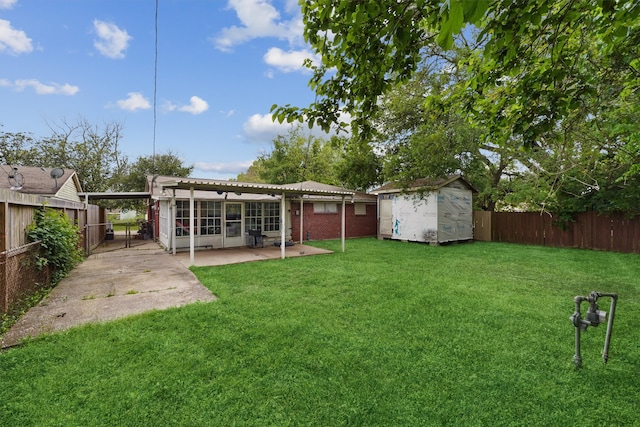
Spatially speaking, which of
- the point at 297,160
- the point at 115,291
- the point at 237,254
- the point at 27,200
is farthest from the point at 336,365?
the point at 297,160

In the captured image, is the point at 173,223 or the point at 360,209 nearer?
the point at 173,223

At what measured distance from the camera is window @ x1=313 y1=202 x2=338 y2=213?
1451 centimetres

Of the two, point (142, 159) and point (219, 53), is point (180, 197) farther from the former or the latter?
point (142, 159)

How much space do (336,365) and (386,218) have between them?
1251 cm

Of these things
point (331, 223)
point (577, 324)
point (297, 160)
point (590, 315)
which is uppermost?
point (297, 160)

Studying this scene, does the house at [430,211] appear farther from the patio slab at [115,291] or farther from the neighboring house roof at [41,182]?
the neighboring house roof at [41,182]

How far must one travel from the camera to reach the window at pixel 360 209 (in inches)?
625

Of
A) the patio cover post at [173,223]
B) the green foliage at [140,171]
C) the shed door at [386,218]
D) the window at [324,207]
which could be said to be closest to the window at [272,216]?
the window at [324,207]

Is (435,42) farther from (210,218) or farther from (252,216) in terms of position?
(252,216)

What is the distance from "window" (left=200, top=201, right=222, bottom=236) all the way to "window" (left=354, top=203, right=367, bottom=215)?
24.0 feet

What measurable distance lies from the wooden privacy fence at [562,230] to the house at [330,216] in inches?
219

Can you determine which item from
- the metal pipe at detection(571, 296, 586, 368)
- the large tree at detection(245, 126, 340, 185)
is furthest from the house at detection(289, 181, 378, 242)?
the large tree at detection(245, 126, 340, 185)

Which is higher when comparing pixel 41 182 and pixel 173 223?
pixel 41 182

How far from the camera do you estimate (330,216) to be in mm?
15023
